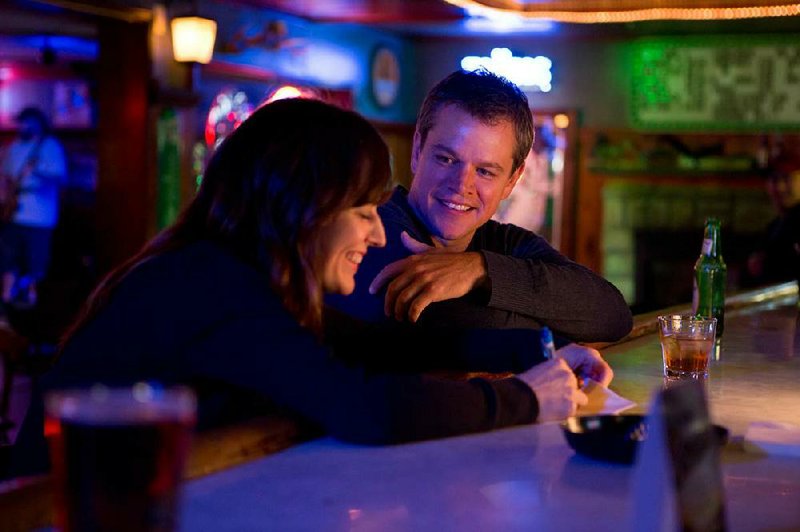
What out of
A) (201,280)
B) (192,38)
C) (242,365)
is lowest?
(242,365)

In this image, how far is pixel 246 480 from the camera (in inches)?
46.0

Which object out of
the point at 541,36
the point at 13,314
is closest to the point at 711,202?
the point at 541,36

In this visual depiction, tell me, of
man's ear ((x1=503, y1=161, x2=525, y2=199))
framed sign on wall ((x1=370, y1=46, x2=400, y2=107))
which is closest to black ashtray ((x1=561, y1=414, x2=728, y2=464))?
man's ear ((x1=503, y1=161, x2=525, y2=199))

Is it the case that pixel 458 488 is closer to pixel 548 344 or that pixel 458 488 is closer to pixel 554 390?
pixel 554 390

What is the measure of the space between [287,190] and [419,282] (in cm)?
55

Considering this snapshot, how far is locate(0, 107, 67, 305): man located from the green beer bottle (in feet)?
22.4

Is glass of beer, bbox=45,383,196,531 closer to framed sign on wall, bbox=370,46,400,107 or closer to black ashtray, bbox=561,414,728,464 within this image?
black ashtray, bbox=561,414,728,464

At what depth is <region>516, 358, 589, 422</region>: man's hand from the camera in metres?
1.50

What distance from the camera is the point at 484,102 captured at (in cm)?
241

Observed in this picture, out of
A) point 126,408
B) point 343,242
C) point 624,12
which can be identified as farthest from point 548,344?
point 624,12

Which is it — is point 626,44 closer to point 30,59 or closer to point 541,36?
point 541,36

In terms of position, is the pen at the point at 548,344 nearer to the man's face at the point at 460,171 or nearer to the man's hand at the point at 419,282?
the man's hand at the point at 419,282

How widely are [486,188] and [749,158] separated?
322 inches

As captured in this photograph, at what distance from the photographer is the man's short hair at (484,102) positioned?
7.90ft
